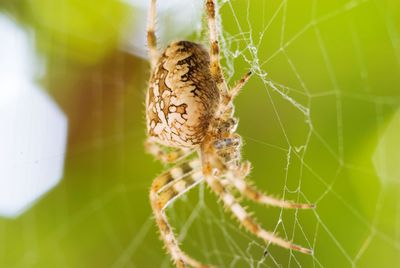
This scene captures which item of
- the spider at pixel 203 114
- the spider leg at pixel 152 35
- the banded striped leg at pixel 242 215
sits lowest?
the banded striped leg at pixel 242 215

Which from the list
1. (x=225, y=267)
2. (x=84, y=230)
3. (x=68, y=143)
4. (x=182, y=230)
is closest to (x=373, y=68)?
(x=225, y=267)

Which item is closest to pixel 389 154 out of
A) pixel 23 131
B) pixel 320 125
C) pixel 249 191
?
pixel 320 125

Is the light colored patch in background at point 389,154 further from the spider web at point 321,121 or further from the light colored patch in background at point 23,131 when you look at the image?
the light colored patch in background at point 23,131

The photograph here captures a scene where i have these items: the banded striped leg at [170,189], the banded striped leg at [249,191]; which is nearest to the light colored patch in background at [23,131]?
the banded striped leg at [170,189]

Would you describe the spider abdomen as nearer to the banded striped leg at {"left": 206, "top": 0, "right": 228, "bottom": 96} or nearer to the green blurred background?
the banded striped leg at {"left": 206, "top": 0, "right": 228, "bottom": 96}

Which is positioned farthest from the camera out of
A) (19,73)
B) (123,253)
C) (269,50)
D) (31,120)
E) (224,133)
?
(31,120)

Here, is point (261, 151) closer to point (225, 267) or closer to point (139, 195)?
point (225, 267)
